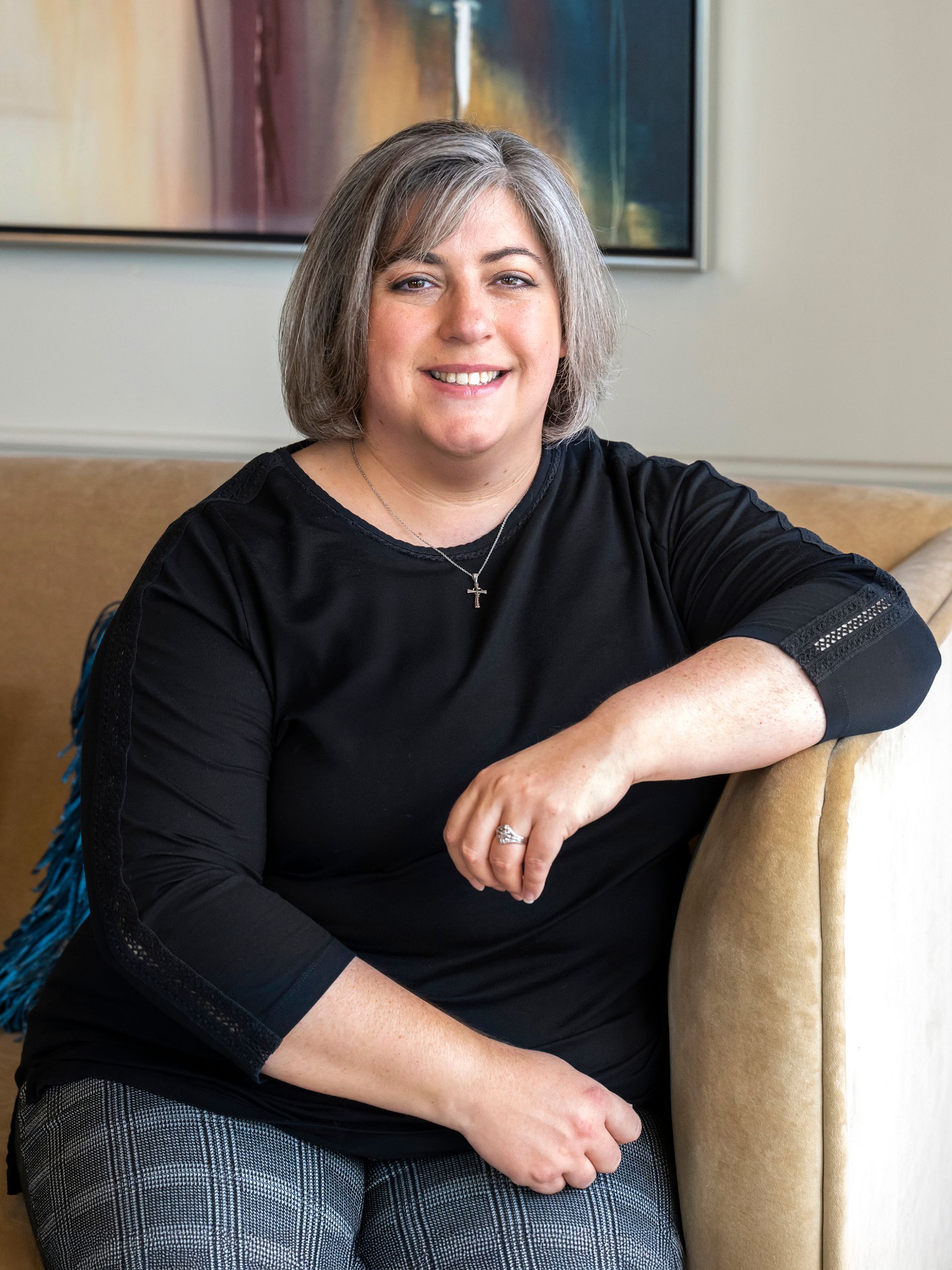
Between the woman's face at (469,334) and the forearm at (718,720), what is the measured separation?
33 centimetres

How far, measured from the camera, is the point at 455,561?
1.26 metres

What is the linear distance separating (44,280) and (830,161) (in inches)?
53.4

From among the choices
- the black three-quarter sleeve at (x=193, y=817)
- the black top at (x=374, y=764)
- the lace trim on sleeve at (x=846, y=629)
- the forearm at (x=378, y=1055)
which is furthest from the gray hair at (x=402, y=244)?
the forearm at (x=378, y=1055)

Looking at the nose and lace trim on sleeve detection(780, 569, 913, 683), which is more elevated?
the nose

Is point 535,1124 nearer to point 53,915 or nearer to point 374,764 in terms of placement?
point 374,764

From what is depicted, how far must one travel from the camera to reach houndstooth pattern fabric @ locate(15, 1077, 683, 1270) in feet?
3.35

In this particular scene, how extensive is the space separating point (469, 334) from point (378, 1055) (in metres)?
0.66

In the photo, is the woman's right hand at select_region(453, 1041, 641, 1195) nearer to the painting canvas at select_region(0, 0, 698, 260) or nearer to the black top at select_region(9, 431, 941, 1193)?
the black top at select_region(9, 431, 941, 1193)

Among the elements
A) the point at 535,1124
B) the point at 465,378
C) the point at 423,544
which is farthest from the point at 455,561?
the point at 535,1124

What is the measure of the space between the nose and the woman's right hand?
25.5 inches

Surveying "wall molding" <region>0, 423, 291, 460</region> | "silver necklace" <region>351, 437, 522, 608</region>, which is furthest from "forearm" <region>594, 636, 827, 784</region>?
"wall molding" <region>0, 423, 291, 460</region>

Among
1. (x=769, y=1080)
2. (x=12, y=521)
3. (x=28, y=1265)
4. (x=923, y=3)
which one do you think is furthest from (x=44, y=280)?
(x=769, y=1080)

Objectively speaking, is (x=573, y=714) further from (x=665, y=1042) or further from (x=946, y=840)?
(x=946, y=840)

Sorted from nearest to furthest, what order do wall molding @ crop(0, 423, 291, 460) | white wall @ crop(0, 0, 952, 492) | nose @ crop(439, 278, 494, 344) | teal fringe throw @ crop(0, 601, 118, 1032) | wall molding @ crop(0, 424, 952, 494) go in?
nose @ crop(439, 278, 494, 344) < teal fringe throw @ crop(0, 601, 118, 1032) < white wall @ crop(0, 0, 952, 492) < wall molding @ crop(0, 424, 952, 494) < wall molding @ crop(0, 423, 291, 460)
